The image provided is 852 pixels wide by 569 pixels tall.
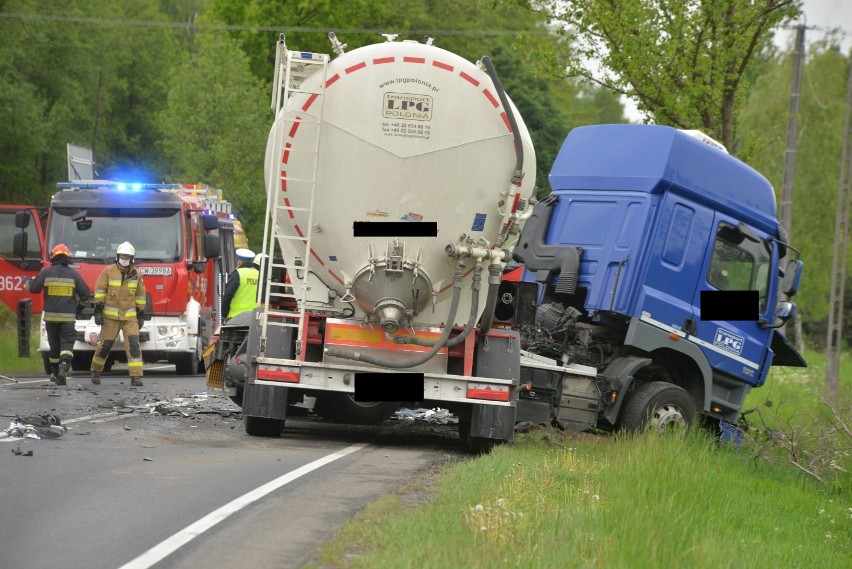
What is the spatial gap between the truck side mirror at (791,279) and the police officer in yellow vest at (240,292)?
19.8 feet

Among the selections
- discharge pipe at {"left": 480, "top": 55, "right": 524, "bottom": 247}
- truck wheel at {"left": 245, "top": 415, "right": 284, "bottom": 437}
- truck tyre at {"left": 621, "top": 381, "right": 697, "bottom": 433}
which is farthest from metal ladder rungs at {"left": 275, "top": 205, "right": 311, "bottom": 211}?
truck tyre at {"left": 621, "top": 381, "right": 697, "bottom": 433}

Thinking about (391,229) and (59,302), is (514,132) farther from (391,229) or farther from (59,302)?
(59,302)

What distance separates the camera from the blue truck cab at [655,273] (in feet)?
44.7

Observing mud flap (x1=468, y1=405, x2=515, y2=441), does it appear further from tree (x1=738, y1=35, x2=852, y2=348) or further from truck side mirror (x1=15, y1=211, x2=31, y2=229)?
tree (x1=738, y1=35, x2=852, y2=348)

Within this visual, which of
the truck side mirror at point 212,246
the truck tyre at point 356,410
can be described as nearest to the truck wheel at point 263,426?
the truck tyre at point 356,410

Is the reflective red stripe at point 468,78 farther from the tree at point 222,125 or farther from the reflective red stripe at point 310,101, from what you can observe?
the tree at point 222,125

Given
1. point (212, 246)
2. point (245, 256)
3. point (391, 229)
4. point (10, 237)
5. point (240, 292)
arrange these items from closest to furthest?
point (391, 229)
point (240, 292)
point (245, 256)
point (212, 246)
point (10, 237)

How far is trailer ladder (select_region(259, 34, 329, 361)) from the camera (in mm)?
11930

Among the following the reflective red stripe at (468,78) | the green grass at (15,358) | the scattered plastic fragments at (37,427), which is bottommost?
the green grass at (15,358)

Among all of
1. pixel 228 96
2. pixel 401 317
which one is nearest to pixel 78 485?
pixel 401 317

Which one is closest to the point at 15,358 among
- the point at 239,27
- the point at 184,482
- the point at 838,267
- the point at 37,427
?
the point at 37,427

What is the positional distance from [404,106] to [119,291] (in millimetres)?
8720

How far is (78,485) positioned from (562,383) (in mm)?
5424

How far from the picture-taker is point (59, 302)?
62.5ft
